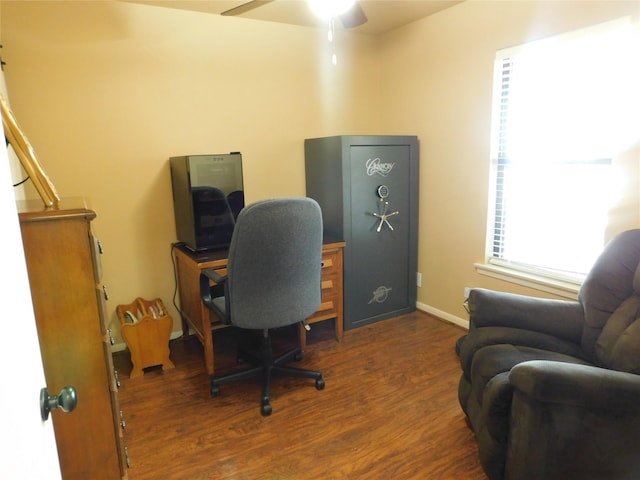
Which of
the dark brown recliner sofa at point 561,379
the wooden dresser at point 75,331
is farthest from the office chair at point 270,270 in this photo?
the dark brown recliner sofa at point 561,379

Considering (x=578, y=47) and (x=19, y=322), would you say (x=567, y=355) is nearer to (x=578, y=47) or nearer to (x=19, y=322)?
(x=578, y=47)

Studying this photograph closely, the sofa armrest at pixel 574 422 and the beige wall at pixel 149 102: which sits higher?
the beige wall at pixel 149 102

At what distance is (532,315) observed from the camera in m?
2.03

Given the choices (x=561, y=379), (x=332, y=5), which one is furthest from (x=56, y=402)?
(x=332, y=5)

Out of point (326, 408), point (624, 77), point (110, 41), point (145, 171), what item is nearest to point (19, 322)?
point (326, 408)

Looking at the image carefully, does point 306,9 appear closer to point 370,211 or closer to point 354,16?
point 354,16

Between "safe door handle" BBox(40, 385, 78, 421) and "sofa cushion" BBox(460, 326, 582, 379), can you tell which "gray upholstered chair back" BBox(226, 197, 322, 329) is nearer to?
"sofa cushion" BBox(460, 326, 582, 379)

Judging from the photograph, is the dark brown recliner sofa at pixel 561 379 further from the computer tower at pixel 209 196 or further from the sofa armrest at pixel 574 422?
the computer tower at pixel 209 196

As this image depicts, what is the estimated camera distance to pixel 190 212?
2.63 meters

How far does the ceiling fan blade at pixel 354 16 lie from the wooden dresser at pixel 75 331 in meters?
1.53

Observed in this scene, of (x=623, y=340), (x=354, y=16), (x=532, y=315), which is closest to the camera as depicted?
(x=623, y=340)

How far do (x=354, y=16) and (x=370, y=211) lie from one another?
1.39 metres

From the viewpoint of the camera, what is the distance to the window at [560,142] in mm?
2213

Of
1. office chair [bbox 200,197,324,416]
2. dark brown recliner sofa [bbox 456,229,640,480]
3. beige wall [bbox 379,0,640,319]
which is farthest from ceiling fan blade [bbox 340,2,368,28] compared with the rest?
dark brown recliner sofa [bbox 456,229,640,480]
